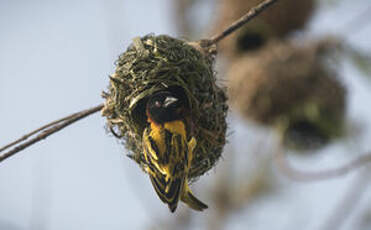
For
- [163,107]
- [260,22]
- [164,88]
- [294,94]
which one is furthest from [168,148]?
[260,22]

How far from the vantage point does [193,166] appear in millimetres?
2641

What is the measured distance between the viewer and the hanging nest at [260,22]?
6.00 meters

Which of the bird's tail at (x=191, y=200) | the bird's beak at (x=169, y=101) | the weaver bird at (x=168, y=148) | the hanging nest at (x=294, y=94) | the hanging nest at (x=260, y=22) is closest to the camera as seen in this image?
the weaver bird at (x=168, y=148)

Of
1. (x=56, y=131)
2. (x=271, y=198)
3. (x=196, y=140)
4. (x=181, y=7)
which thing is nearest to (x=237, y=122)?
(x=271, y=198)

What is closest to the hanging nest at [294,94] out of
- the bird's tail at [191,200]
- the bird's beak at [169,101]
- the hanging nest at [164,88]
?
the hanging nest at [164,88]

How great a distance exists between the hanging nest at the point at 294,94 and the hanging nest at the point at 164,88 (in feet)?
10.1

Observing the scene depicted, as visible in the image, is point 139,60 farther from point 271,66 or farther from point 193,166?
point 271,66

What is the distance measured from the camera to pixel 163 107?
252 centimetres

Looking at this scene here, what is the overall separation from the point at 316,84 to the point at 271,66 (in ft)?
1.84

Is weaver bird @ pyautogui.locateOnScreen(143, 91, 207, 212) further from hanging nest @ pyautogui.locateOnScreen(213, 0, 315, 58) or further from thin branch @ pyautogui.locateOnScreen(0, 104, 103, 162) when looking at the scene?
hanging nest @ pyautogui.locateOnScreen(213, 0, 315, 58)

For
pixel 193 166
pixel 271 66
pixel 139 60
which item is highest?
pixel 271 66

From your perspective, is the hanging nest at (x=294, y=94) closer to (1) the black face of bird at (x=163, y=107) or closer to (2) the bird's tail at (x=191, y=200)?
(1) the black face of bird at (x=163, y=107)

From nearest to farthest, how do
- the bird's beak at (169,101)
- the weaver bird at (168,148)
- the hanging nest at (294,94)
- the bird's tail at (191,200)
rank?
the weaver bird at (168,148) < the bird's tail at (191,200) < the bird's beak at (169,101) < the hanging nest at (294,94)

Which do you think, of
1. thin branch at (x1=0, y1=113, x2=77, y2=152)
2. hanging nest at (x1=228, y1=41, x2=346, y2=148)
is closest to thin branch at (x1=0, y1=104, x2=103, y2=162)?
thin branch at (x1=0, y1=113, x2=77, y2=152)
